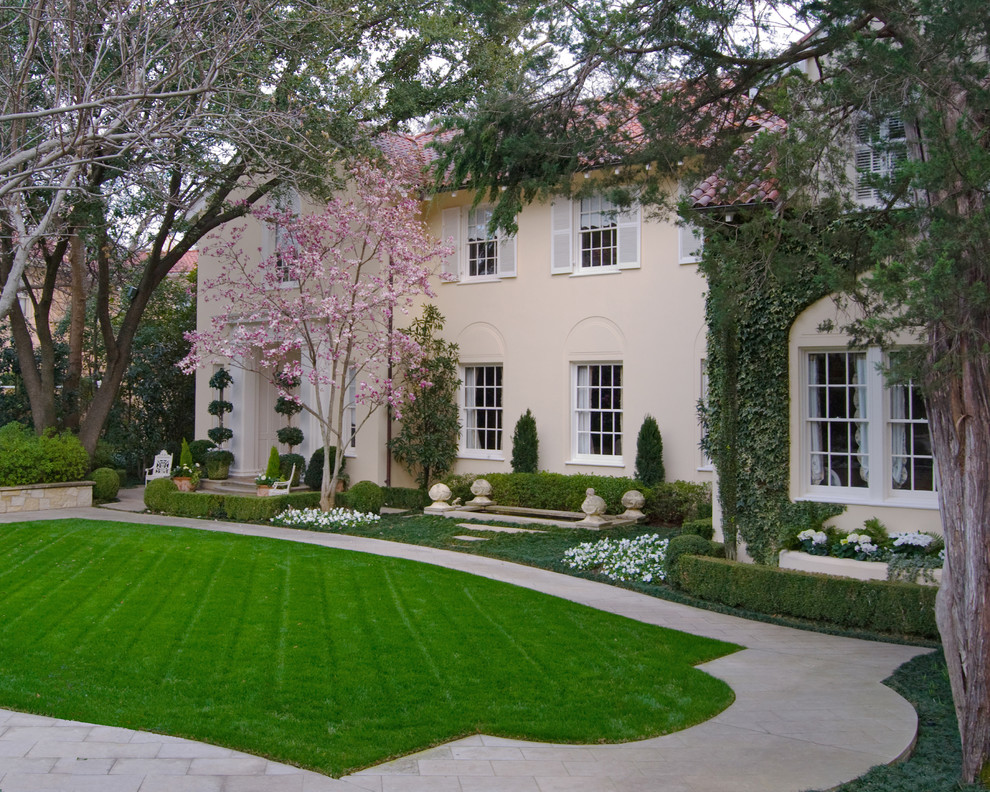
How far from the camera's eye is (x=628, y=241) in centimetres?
1662

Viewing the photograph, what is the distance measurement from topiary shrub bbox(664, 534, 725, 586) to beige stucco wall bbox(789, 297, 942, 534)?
3.94 feet

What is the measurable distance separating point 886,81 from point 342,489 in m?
14.4

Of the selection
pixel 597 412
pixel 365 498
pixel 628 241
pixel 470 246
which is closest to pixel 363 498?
pixel 365 498

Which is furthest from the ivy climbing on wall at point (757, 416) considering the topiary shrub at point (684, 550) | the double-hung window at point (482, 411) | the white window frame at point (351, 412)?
the white window frame at point (351, 412)

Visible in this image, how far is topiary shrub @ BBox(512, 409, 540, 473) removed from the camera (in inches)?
689

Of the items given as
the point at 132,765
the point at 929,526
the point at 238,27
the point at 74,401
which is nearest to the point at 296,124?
the point at 238,27

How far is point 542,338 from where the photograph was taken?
17750 mm

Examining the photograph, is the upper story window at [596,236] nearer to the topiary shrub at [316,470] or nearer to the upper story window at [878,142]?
the topiary shrub at [316,470]

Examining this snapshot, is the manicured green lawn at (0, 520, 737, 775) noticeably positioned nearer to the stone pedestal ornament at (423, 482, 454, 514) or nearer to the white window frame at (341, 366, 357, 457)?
the stone pedestal ornament at (423, 482, 454, 514)

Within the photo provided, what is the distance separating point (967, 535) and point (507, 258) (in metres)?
13.4

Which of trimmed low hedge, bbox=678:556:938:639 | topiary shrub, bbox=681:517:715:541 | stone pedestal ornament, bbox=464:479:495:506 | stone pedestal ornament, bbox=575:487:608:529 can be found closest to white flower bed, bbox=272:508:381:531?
stone pedestal ornament, bbox=464:479:495:506

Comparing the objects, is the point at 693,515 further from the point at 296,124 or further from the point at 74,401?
the point at 74,401

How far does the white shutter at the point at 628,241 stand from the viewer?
1652 cm

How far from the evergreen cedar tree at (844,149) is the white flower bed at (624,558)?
4.49 meters
